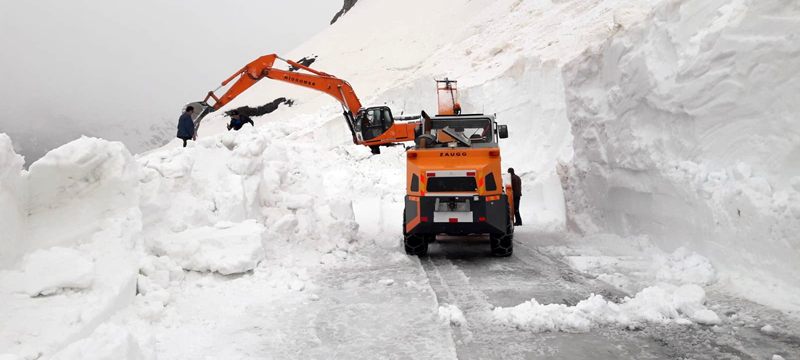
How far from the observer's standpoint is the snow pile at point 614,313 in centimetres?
564

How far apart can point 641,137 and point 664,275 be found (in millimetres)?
2993

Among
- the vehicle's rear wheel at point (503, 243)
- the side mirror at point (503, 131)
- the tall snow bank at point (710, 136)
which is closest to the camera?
the tall snow bank at point (710, 136)

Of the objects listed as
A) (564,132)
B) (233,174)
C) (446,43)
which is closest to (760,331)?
(233,174)

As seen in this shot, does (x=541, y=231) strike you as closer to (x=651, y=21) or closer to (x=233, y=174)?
(x=651, y=21)

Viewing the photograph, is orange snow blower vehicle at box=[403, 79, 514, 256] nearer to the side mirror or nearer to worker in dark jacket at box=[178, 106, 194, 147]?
the side mirror

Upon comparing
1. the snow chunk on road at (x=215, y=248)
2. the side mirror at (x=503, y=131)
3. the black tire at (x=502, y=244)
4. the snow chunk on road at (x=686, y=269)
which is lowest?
the snow chunk on road at (x=686, y=269)

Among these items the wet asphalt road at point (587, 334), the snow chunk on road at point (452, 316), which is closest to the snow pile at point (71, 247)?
the snow chunk on road at point (452, 316)

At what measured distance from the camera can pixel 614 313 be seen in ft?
19.1

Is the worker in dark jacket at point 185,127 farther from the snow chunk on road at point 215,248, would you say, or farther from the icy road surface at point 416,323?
the icy road surface at point 416,323

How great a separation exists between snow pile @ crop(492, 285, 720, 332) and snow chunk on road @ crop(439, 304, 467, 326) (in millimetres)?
372

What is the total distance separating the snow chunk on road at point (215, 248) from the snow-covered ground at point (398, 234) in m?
0.03

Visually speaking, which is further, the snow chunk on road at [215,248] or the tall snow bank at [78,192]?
the snow chunk on road at [215,248]

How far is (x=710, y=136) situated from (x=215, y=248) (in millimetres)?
6832

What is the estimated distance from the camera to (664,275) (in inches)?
293
